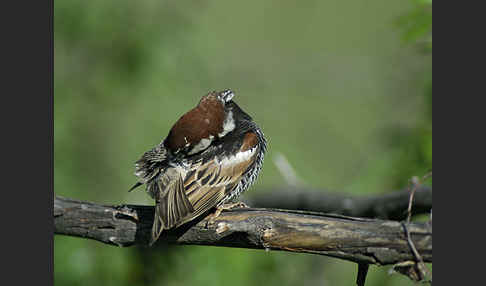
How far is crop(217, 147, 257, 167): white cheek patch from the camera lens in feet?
13.5

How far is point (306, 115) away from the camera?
25.3ft

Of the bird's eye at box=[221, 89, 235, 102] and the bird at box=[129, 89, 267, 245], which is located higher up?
the bird's eye at box=[221, 89, 235, 102]

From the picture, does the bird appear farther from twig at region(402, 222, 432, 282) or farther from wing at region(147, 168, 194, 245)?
twig at region(402, 222, 432, 282)

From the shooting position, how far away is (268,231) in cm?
334

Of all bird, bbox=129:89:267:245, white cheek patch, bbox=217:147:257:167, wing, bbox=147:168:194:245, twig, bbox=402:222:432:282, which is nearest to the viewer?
twig, bbox=402:222:432:282

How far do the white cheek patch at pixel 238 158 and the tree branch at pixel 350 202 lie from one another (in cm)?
149

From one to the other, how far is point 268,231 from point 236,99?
4.05 m

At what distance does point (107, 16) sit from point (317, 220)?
4433mm

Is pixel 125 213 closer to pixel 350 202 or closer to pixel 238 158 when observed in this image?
pixel 238 158

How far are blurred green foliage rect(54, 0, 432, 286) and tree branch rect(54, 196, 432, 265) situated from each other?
1874mm

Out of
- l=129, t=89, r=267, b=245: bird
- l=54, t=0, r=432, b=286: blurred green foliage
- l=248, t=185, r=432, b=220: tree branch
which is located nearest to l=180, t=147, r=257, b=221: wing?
l=129, t=89, r=267, b=245: bird

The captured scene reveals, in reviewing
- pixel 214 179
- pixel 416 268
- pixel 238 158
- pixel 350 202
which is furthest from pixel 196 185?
pixel 350 202

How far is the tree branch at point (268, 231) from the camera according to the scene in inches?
122

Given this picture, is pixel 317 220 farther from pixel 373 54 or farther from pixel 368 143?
pixel 368 143
